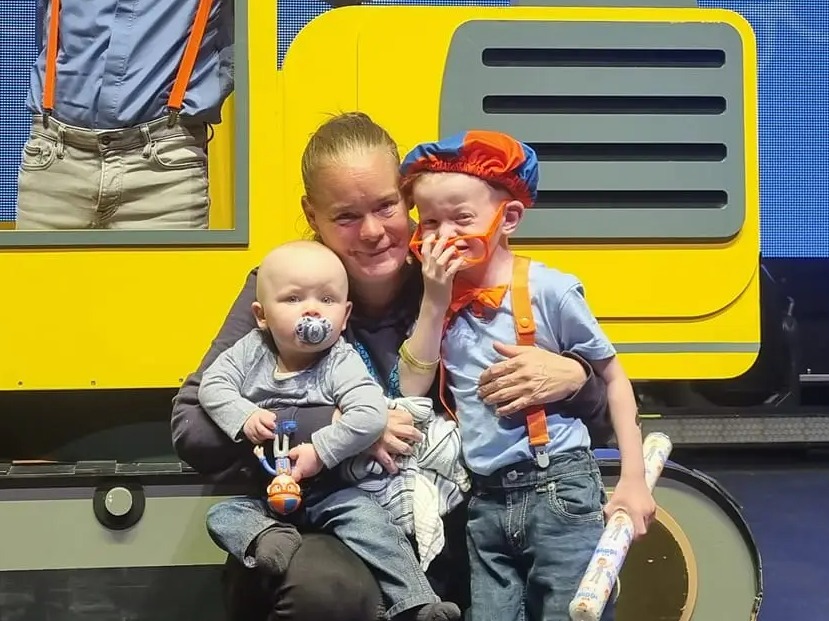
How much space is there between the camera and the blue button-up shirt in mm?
1661

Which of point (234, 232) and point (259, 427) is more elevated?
point (234, 232)

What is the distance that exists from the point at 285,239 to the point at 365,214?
0.41m

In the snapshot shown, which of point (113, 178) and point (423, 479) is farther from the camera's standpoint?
point (113, 178)

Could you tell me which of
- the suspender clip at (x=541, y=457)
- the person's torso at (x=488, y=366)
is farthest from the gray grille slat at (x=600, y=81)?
the suspender clip at (x=541, y=457)

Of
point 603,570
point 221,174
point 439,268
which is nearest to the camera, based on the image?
point 603,570

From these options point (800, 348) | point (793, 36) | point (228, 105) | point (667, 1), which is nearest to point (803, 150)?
point (793, 36)

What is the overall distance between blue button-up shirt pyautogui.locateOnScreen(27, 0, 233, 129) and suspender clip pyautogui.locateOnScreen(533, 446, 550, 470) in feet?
2.80

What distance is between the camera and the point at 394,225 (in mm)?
1397

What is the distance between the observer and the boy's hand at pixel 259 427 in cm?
130

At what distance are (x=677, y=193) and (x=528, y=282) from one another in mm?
601

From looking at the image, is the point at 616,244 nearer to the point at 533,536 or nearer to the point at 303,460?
the point at 533,536

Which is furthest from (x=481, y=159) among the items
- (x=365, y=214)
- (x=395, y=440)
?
(x=395, y=440)

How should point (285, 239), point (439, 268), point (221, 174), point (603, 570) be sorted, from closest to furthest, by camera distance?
point (603, 570)
point (439, 268)
point (285, 239)
point (221, 174)

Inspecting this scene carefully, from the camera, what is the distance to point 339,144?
139cm
